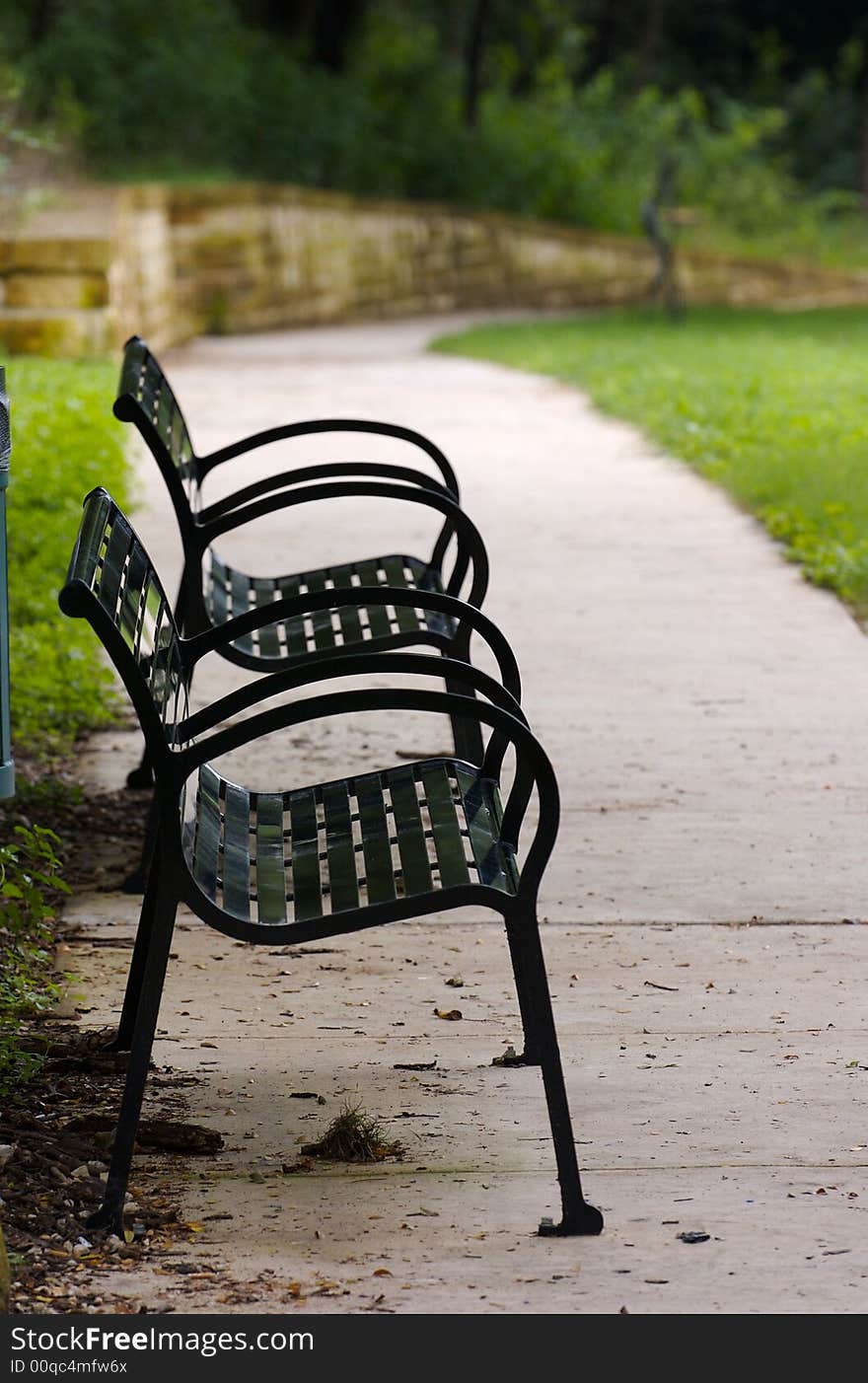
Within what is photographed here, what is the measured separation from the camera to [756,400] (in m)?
12.0

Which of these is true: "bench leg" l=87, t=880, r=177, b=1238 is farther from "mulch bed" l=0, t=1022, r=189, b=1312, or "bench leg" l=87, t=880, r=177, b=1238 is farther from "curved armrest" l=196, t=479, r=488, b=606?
"curved armrest" l=196, t=479, r=488, b=606

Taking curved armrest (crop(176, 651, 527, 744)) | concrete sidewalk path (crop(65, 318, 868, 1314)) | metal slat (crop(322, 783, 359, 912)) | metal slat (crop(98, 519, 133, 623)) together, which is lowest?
concrete sidewalk path (crop(65, 318, 868, 1314))

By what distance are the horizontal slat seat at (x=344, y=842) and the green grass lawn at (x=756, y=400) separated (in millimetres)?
3982

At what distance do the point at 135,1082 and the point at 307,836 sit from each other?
1.94 ft

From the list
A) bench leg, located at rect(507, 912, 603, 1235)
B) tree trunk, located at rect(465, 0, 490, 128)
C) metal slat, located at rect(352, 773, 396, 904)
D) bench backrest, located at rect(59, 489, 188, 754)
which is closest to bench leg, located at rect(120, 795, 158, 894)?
bench backrest, located at rect(59, 489, 188, 754)

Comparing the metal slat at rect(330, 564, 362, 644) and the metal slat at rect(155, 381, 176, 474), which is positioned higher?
the metal slat at rect(155, 381, 176, 474)

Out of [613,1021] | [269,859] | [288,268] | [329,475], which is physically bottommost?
[613,1021]

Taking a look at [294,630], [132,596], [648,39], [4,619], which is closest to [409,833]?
[132,596]

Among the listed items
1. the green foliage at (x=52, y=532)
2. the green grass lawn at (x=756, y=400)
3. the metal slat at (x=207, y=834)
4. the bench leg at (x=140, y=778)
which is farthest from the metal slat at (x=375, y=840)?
the green grass lawn at (x=756, y=400)

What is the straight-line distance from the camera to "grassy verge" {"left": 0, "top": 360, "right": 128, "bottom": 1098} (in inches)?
145

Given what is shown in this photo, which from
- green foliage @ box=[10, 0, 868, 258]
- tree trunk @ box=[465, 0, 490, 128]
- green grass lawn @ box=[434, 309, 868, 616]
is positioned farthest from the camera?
tree trunk @ box=[465, 0, 490, 128]

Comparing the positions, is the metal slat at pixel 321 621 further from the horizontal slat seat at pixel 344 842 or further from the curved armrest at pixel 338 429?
the horizontal slat seat at pixel 344 842

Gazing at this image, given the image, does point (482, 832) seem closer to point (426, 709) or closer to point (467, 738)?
point (426, 709)
